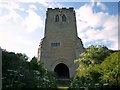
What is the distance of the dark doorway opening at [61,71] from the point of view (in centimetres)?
4356

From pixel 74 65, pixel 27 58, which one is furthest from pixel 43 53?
pixel 27 58

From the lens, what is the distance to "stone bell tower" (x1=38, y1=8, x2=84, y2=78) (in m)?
41.9

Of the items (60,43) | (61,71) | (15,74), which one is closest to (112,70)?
(15,74)

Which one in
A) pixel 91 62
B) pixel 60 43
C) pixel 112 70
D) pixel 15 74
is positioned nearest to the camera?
pixel 15 74

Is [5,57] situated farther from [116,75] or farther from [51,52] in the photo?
[51,52]

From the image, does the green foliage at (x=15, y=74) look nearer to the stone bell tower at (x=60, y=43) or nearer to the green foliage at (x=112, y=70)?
the green foliage at (x=112, y=70)

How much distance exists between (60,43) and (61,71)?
4412mm

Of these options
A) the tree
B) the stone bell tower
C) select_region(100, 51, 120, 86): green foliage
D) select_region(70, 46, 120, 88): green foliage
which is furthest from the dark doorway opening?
select_region(100, 51, 120, 86): green foliage

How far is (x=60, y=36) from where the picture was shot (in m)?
42.9

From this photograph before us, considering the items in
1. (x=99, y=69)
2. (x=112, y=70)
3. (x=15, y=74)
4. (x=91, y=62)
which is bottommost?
(x=15, y=74)

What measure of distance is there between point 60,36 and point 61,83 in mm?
7190

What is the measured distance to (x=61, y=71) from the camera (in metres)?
44.5

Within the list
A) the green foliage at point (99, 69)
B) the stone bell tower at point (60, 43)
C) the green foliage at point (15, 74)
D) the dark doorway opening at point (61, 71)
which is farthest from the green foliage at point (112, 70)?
the dark doorway opening at point (61, 71)

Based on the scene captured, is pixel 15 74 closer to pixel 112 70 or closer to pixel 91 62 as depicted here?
pixel 112 70
